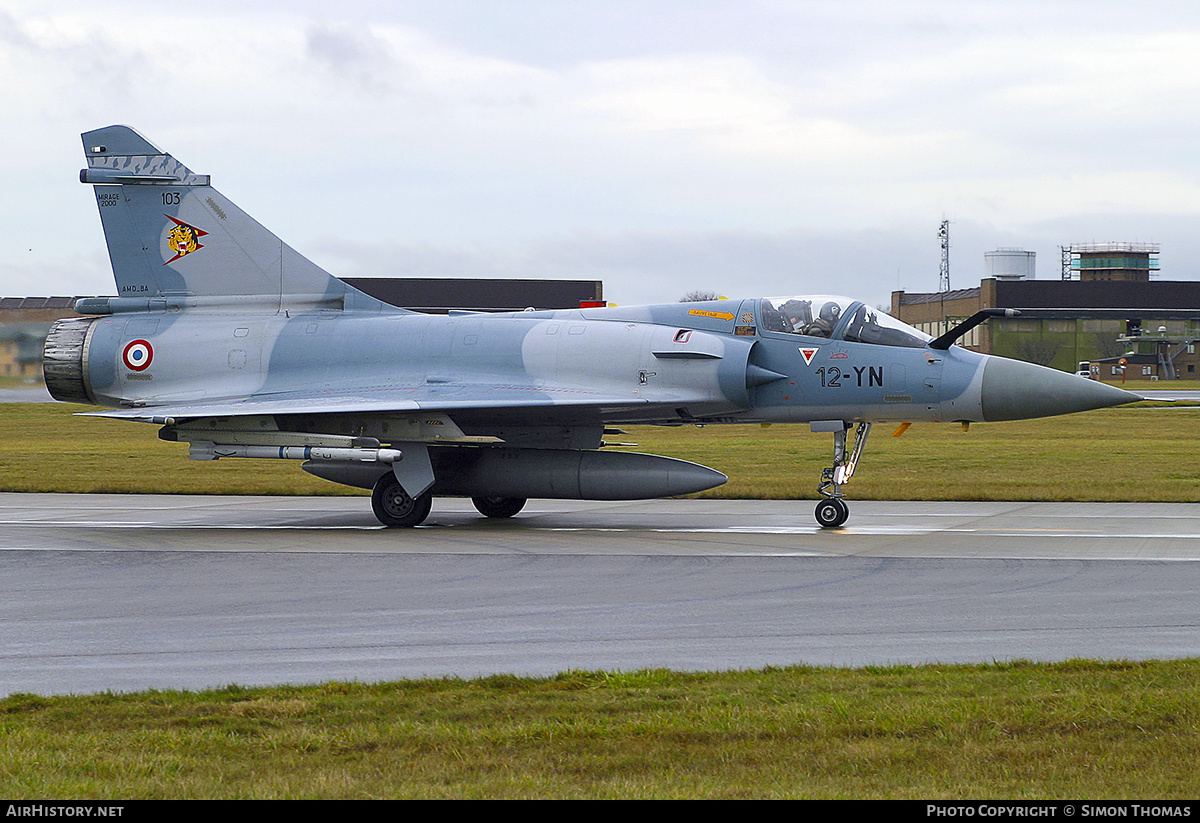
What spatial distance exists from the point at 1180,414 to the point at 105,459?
38563 mm

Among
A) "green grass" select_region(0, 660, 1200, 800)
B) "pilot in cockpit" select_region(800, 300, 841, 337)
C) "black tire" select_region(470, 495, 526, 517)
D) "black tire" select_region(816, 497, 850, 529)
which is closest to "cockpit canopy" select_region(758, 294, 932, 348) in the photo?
"pilot in cockpit" select_region(800, 300, 841, 337)

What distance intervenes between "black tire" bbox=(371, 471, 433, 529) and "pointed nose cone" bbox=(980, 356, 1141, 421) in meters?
7.12

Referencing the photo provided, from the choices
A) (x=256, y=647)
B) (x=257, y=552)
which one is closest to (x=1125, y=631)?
(x=256, y=647)

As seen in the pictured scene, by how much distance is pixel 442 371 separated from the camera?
16.8 meters

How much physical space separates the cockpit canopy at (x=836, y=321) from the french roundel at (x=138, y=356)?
28.3 ft

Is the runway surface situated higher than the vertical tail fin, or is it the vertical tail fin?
the vertical tail fin

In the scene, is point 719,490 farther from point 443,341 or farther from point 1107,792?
point 1107,792

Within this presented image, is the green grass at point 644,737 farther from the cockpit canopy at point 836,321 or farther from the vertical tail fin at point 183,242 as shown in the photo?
the vertical tail fin at point 183,242

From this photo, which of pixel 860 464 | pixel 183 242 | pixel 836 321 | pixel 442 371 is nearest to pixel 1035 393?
pixel 836 321

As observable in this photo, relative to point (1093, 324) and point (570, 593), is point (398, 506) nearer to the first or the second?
point (570, 593)

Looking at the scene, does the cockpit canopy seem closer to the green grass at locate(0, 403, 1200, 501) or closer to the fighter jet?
the fighter jet

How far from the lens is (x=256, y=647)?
8391 millimetres

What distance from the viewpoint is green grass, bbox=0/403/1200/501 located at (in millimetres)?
20859

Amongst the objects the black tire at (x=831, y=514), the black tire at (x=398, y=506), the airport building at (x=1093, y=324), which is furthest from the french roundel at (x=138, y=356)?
the airport building at (x=1093, y=324)
